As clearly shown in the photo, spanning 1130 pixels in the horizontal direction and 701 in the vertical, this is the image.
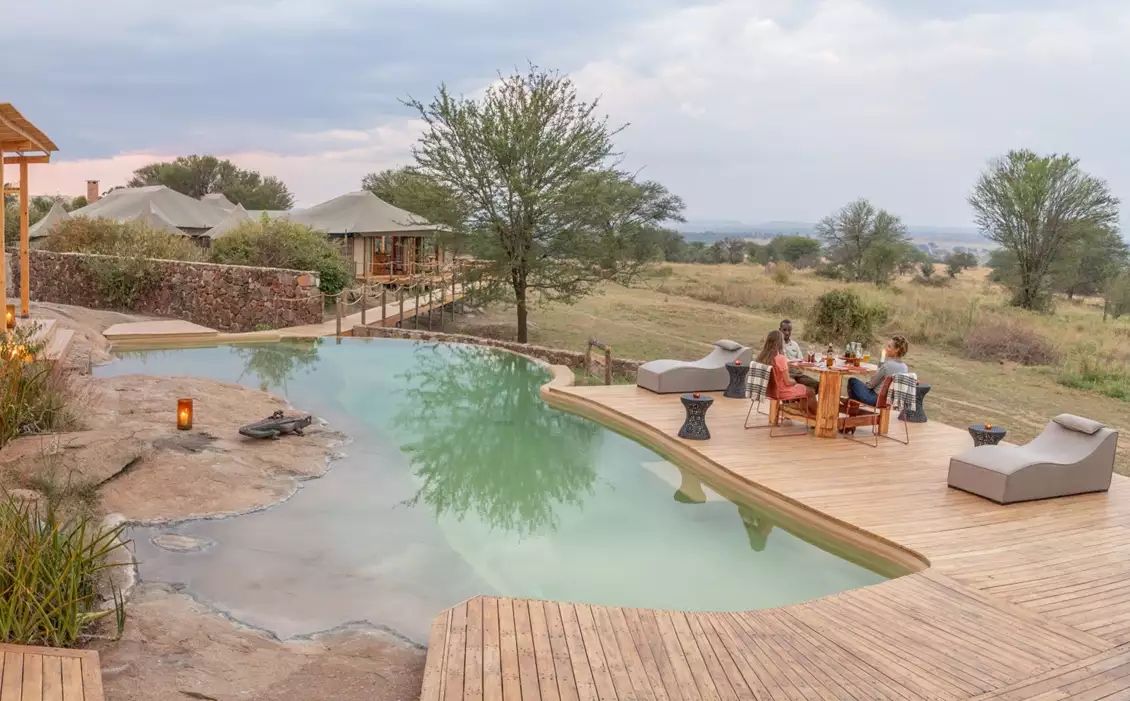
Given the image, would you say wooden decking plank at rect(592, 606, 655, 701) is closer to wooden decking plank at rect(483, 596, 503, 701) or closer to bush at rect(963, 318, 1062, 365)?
wooden decking plank at rect(483, 596, 503, 701)

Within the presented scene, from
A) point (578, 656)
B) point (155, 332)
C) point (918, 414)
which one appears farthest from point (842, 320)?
point (578, 656)

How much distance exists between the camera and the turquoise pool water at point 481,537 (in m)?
5.40

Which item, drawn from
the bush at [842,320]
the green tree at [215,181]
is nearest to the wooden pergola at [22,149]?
the bush at [842,320]

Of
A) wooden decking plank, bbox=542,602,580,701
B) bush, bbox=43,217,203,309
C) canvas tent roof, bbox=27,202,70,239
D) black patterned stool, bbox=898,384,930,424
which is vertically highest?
canvas tent roof, bbox=27,202,70,239

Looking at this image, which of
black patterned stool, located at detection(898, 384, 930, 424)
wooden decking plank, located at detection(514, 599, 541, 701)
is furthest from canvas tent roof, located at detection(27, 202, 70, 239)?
wooden decking plank, located at detection(514, 599, 541, 701)

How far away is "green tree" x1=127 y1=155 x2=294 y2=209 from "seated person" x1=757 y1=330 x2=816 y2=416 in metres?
47.7

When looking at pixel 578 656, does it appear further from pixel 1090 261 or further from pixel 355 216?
pixel 1090 261

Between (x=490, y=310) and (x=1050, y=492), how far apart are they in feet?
60.9

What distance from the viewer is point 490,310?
78.9ft

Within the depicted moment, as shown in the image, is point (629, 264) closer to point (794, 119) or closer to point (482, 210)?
point (482, 210)

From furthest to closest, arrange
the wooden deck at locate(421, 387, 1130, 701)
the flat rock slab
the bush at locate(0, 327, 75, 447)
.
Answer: the flat rock slab
the bush at locate(0, 327, 75, 447)
the wooden deck at locate(421, 387, 1130, 701)

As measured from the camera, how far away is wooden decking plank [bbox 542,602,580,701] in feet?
12.0

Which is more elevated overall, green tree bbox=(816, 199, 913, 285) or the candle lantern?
green tree bbox=(816, 199, 913, 285)

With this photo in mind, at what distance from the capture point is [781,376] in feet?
28.4
